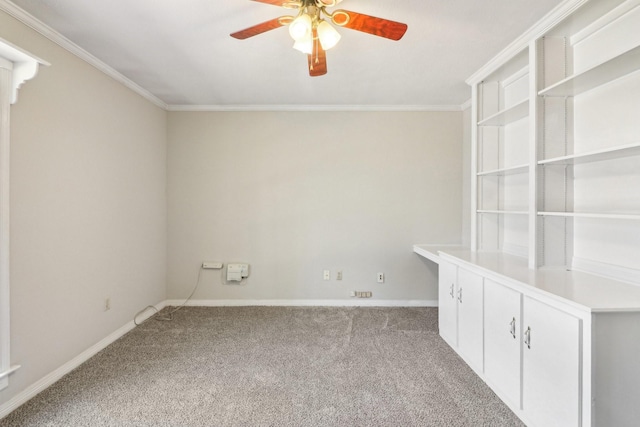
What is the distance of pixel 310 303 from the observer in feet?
11.8

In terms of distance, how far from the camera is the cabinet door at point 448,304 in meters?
2.55

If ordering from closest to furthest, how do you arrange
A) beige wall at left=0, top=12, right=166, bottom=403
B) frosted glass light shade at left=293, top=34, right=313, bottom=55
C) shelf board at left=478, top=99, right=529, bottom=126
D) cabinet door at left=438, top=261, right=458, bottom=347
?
frosted glass light shade at left=293, top=34, right=313, bottom=55, beige wall at left=0, top=12, right=166, bottom=403, shelf board at left=478, top=99, right=529, bottom=126, cabinet door at left=438, top=261, right=458, bottom=347

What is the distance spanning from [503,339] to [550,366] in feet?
1.23

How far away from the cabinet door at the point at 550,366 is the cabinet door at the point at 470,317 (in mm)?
455

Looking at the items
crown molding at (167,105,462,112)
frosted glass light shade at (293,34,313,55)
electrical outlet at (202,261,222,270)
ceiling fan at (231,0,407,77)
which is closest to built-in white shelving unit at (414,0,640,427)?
crown molding at (167,105,462,112)

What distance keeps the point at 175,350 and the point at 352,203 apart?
2.31m

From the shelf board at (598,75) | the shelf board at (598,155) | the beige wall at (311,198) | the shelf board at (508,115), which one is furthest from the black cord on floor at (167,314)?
the shelf board at (598,75)

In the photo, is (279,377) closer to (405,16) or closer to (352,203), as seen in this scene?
(352,203)

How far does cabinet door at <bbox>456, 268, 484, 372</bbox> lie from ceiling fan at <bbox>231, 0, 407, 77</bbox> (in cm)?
175

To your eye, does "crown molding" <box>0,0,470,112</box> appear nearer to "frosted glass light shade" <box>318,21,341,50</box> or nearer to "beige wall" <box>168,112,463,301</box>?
"beige wall" <box>168,112,463,301</box>

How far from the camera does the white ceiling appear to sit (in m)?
1.81

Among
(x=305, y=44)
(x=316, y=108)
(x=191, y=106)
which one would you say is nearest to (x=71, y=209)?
(x=191, y=106)

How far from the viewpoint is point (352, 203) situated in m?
3.61

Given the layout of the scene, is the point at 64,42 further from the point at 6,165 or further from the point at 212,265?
the point at 212,265
